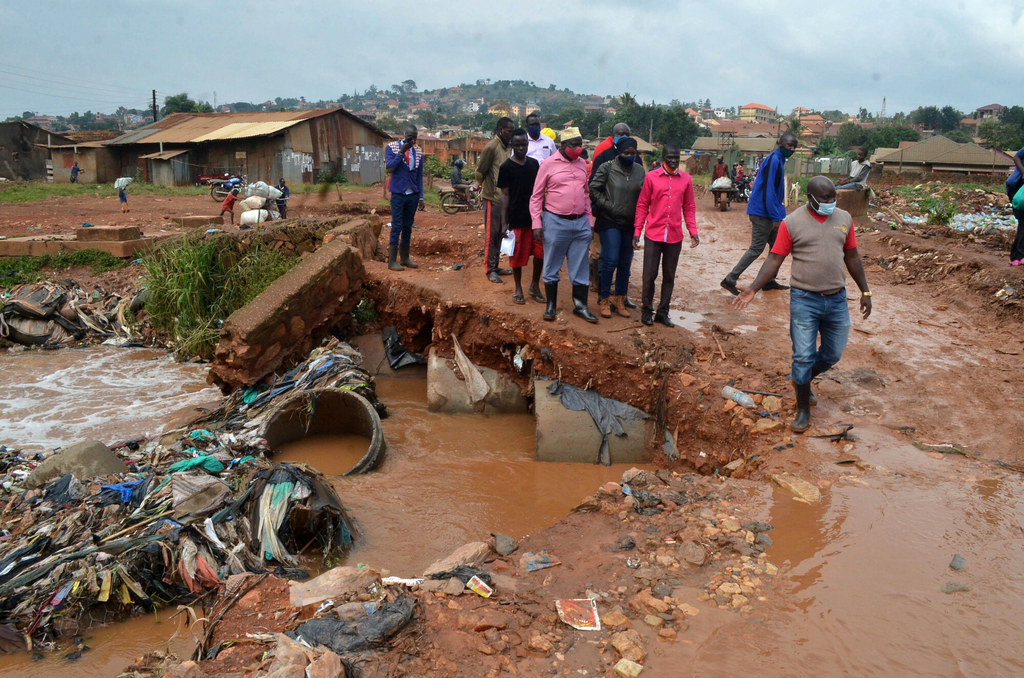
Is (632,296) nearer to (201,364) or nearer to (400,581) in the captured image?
(400,581)

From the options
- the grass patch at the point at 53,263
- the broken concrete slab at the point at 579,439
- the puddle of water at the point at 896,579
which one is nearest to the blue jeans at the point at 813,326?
the puddle of water at the point at 896,579

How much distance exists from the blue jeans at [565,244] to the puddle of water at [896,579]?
275 cm

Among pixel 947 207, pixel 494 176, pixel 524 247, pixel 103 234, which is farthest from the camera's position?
pixel 947 207

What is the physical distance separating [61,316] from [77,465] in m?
6.16

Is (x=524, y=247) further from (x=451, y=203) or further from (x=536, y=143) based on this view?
(x=451, y=203)

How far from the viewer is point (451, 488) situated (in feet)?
19.1

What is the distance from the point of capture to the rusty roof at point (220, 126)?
85.7ft

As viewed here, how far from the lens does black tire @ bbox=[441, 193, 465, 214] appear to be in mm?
16531

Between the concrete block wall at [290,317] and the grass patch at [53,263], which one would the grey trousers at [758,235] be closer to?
the concrete block wall at [290,317]

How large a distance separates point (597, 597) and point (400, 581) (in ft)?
3.34

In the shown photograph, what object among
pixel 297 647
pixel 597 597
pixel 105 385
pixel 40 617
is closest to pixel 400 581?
pixel 297 647

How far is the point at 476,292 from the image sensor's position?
24.6 feet

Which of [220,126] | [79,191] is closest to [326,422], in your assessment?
[79,191]

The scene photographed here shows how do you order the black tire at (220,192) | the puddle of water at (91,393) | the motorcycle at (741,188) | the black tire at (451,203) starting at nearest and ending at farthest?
the puddle of water at (91,393) → the black tire at (451,203) → the motorcycle at (741,188) → the black tire at (220,192)
